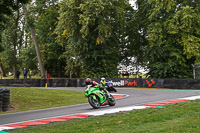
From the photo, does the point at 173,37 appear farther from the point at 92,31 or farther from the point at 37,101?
the point at 37,101

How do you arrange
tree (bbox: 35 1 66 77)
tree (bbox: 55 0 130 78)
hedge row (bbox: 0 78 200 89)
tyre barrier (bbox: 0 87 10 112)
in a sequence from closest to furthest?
tyre barrier (bbox: 0 87 10 112)
hedge row (bbox: 0 78 200 89)
tree (bbox: 55 0 130 78)
tree (bbox: 35 1 66 77)

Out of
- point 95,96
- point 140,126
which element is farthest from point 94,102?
point 140,126

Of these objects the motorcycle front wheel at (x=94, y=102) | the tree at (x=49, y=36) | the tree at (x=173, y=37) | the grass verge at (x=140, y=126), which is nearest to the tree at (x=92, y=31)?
the tree at (x=173, y=37)

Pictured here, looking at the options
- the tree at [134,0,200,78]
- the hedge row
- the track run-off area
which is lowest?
the track run-off area

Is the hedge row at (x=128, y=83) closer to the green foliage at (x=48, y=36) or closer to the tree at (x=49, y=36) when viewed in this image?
the tree at (x=49, y=36)

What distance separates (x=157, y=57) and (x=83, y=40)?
9094mm

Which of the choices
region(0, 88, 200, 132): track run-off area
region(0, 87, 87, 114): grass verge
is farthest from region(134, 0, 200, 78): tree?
region(0, 88, 200, 132): track run-off area

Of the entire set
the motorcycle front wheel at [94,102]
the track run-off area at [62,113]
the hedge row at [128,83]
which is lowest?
the track run-off area at [62,113]

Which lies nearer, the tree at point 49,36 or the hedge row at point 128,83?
the hedge row at point 128,83

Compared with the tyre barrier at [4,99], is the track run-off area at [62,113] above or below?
below

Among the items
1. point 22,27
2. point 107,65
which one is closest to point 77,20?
point 107,65

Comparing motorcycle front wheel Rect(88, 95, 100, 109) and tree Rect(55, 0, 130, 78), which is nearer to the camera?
motorcycle front wheel Rect(88, 95, 100, 109)

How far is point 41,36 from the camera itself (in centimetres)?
5066

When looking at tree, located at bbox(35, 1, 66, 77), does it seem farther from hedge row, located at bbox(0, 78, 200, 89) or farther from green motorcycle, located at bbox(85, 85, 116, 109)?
green motorcycle, located at bbox(85, 85, 116, 109)
